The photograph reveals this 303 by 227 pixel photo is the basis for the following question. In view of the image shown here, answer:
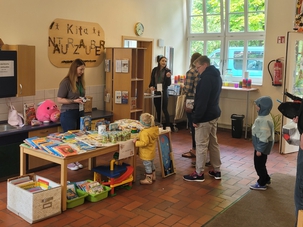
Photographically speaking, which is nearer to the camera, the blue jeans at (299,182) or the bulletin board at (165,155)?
the blue jeans at (299,182)

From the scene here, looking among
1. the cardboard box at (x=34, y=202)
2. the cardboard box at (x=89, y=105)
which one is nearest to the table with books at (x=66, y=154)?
the cardboard box at (x=34, y=202)

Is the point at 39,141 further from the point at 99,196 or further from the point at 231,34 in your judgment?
the point at 231,34

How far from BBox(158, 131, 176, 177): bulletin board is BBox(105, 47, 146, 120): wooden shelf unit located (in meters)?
1.74

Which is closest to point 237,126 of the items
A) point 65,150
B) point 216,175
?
point 216,175

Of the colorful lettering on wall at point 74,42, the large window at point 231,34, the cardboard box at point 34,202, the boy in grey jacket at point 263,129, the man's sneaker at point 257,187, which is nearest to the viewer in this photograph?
the cardboard box at point 34,202

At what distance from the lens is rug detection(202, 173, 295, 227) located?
4.08 meters

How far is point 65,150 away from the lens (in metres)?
4.18

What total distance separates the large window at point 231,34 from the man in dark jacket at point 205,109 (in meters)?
3.91

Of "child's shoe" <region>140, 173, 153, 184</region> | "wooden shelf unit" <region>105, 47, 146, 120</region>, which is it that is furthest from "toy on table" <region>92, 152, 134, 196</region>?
"wooden shelf unit" <region>105, 47, 146, 120</region>

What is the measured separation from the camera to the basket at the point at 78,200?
14.1ft

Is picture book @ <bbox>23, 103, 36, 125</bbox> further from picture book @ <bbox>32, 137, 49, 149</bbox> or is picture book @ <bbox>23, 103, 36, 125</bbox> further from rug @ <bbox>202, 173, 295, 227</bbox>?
rug @ <bbox>202, 173, 295, 227</bbox>

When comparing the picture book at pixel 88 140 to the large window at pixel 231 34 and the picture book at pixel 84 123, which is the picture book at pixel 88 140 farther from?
the large window at pixel 231 34

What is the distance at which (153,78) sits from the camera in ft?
26.7

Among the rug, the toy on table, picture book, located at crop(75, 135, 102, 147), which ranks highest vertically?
picture book, located at crop(75, 135, 102, 147)
